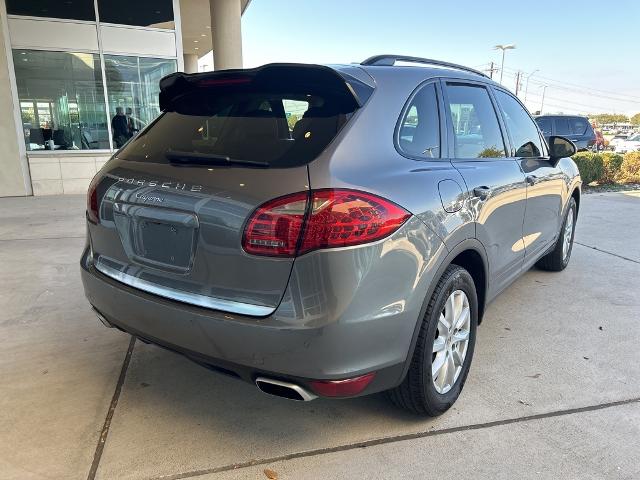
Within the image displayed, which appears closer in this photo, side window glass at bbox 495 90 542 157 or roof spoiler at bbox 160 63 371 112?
roof spoiler at bbox 160 63 371 112

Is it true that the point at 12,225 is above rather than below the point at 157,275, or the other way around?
below

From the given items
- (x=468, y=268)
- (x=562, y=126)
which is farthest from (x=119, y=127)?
(x=562, y=126)

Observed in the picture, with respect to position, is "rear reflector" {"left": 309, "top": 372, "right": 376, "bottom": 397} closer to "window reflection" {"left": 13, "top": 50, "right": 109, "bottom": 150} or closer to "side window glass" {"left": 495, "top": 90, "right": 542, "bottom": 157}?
"side window glass" {"left": 495, "top": 90, "right": 542, "bottom": 157}

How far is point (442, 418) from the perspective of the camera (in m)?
2.56

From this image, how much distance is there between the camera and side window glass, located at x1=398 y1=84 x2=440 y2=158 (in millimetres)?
2305

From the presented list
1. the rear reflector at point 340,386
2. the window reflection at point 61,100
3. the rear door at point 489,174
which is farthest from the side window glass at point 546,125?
the rear reflector at point 340,386

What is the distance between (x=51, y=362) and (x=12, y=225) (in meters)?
4.88

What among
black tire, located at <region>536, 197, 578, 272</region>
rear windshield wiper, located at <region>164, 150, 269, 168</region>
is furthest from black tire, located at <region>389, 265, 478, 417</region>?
black tire, located at <region>536, 197, 578, 272</region>

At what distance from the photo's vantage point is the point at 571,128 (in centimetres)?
1681

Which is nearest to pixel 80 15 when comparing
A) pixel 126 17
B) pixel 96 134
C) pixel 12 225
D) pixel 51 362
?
pixel 126 17

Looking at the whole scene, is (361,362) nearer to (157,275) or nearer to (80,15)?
(157,275)

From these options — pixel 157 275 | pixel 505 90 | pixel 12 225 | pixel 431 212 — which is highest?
pixel 505 90

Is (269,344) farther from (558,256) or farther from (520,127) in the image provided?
(558,256)

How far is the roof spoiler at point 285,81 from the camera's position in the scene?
6.86 ft
